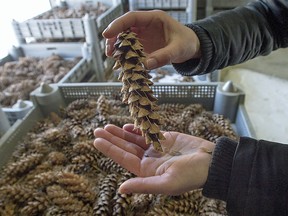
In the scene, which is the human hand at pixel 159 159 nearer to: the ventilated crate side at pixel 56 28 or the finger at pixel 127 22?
the finger at pixel 127 22

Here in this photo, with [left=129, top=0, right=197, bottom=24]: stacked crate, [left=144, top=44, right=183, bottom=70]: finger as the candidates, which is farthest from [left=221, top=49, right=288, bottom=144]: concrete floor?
[left=144, top=44, right=183, bottom=70]: finger

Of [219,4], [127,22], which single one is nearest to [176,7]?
[219,4]

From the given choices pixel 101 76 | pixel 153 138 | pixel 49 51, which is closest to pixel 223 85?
pixel 153 138

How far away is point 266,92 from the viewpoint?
194 cm

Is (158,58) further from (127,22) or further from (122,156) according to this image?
(122,156)

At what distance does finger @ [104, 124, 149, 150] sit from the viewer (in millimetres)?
730

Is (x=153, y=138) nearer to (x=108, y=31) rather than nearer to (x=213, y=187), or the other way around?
(x=213, y=187)

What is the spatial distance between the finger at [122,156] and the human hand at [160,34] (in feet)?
0.81

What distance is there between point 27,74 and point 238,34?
1459mm

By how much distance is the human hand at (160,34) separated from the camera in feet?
1.98

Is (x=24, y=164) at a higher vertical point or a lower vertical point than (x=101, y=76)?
higher

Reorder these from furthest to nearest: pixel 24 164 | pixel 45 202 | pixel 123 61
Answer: pixel 24 164
pixel 45 202
pixel 123 61

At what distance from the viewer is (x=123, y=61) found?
59 centimetres

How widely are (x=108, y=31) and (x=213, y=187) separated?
1.45 ft
